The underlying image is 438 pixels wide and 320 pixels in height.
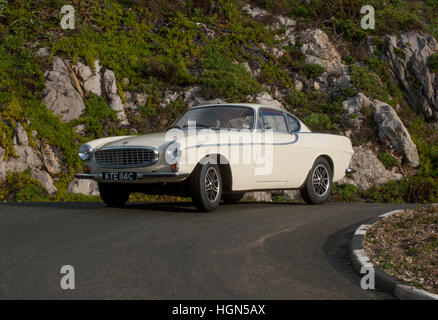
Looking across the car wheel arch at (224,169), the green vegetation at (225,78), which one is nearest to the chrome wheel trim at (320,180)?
the car wheel arch at (224,169)

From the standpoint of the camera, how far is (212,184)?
777 cm

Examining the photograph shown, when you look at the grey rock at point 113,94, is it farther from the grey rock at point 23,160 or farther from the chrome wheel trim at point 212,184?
the chrome wheel trim at point 212,184

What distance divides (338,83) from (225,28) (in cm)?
459

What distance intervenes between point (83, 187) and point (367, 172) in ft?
25.8

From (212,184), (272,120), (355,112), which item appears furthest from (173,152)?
(355,112)

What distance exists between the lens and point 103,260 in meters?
4.85

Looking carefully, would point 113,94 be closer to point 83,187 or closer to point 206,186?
point 83,187

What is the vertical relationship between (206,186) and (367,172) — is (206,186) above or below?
above

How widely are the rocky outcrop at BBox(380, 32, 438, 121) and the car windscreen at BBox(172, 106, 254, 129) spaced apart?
488 inches

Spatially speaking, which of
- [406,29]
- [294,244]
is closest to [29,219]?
[294,244]

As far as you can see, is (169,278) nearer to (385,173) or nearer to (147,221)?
(147,221)

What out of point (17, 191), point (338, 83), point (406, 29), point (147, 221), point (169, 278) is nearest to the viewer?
point (169, 278)

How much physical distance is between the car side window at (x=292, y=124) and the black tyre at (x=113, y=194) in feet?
10.1

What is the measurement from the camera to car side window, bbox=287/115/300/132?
953 centimetres
